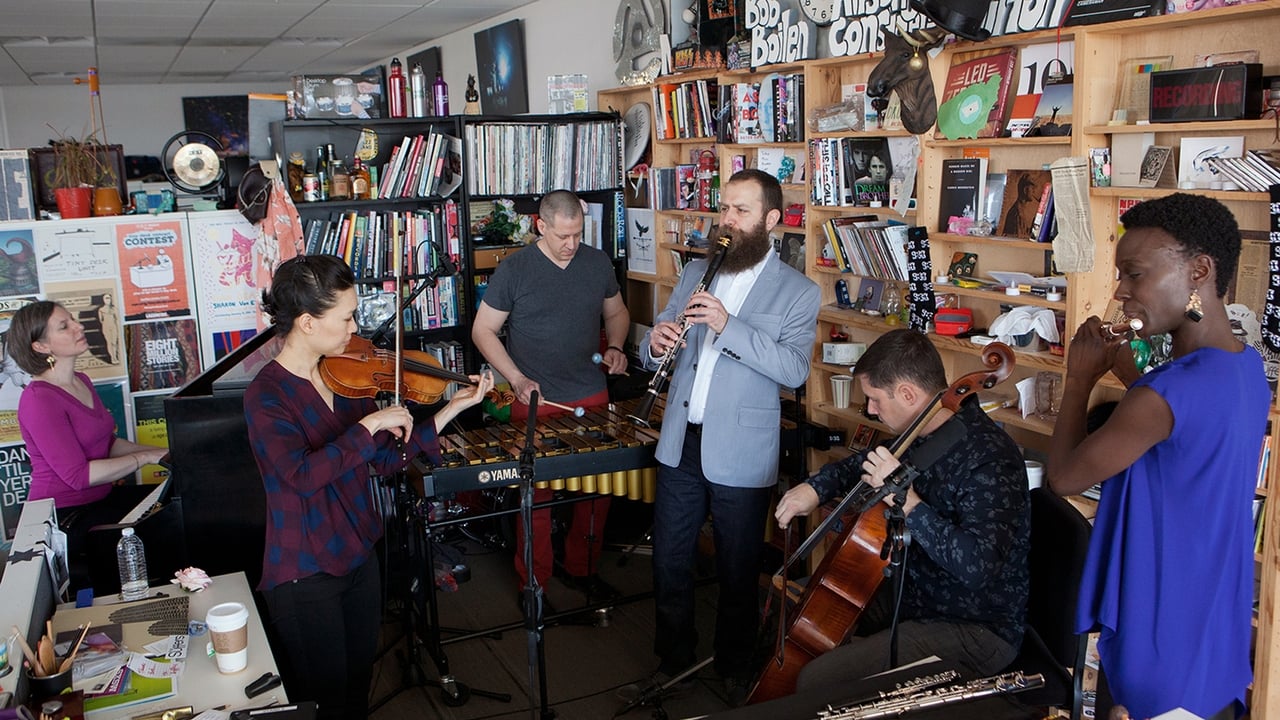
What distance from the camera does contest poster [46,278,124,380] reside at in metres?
4.73

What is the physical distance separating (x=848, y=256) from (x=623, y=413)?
1.15 meters

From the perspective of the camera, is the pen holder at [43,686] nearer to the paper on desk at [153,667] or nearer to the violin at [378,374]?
the paper on desk at [153,667]

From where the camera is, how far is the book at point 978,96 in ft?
11.6

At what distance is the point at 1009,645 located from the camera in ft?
8.37

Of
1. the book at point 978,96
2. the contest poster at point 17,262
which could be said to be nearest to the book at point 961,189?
the book at point 978,96

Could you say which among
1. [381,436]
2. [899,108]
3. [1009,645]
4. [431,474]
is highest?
[899,108]

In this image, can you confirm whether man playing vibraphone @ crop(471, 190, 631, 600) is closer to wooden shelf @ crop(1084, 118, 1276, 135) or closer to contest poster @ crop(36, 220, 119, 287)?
contest poster @ crop(36, 220, 119, 287)

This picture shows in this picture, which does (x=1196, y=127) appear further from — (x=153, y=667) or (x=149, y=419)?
(x=149, y=419)

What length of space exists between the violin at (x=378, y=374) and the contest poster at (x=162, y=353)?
226 centimetres

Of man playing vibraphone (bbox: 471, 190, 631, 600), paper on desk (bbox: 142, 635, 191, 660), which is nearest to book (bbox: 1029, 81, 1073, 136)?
man playing vibraphone (bbox: 471, 190, 631, 600)

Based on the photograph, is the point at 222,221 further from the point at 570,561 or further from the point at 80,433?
the point at 570,561

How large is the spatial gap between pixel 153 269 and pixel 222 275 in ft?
1.00

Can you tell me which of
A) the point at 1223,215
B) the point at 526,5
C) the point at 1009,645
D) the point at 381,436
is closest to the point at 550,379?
the point at 381,436

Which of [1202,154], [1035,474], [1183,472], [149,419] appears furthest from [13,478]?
[1202,154]
